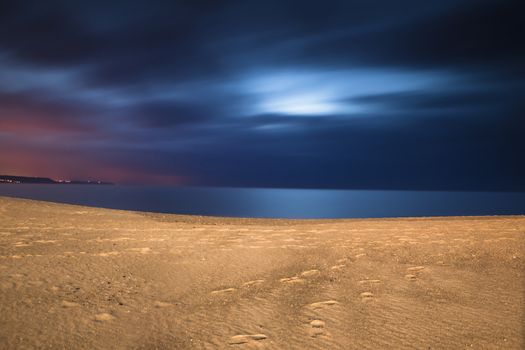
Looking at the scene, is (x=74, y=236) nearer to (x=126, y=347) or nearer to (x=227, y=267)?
(x=227, y=267)

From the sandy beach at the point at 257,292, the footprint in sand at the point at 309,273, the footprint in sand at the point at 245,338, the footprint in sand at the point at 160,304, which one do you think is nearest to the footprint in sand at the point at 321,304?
the sandy beach at the point at 257,292

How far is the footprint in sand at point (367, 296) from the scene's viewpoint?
7207 mm

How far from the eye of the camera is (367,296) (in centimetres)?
743

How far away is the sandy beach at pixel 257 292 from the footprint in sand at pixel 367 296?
0.04 metres

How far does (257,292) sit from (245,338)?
233 centimetres

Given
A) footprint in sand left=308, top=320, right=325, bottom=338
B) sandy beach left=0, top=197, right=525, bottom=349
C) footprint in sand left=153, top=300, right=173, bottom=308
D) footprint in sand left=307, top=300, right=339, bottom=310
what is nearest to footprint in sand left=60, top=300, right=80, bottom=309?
sandy beach left=0, top=197, right=525, bottom=349

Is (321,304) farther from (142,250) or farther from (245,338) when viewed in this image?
(142,250)

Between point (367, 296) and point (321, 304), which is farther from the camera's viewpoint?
point (367, 296)

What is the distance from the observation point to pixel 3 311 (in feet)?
19.1

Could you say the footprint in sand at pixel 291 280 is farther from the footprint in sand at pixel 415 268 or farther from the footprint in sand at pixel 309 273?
the footprint in sand at pixel 415 268

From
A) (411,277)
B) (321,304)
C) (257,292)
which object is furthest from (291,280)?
(411,277)

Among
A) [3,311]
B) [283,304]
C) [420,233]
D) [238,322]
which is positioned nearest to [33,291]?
[3,311]

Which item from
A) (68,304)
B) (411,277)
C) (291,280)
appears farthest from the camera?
(411,277)

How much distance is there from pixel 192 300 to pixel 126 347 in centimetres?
216
